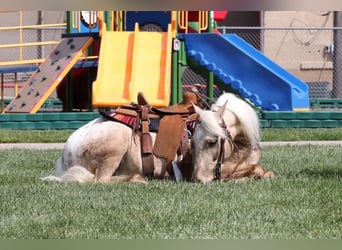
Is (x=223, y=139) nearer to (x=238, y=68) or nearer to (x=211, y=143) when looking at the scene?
(x=211, y=143)

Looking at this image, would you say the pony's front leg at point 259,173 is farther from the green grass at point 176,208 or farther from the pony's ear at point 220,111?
the pony's ear at point 220,111

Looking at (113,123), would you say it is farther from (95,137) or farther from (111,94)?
(111,94)

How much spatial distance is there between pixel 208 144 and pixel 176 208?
1.23 m

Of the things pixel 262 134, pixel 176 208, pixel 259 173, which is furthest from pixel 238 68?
pixel 176 208

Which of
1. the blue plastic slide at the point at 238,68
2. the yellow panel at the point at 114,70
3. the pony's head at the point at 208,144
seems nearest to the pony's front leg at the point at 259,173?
the pony's head at the point at 208,144

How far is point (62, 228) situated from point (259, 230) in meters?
1.07

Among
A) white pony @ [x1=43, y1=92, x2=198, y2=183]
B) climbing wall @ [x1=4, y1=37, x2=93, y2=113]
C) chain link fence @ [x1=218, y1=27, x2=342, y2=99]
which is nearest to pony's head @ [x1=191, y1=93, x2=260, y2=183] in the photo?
white pony @ [x1=43, y1=92, x2=198, y2=183]

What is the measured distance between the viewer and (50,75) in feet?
45.0

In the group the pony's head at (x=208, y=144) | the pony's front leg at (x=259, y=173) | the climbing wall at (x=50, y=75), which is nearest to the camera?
the pony's head at (x=208, y=144)

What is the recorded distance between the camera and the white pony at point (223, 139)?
225 inches

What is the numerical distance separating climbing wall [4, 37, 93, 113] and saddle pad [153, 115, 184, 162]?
749cm

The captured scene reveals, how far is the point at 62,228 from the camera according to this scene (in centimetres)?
388

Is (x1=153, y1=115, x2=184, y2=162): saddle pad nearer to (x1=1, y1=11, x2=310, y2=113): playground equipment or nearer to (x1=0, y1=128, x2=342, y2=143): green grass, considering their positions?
(x1=0, y1=128, x2=342, y2=143): green grass

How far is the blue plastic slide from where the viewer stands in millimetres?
13477
